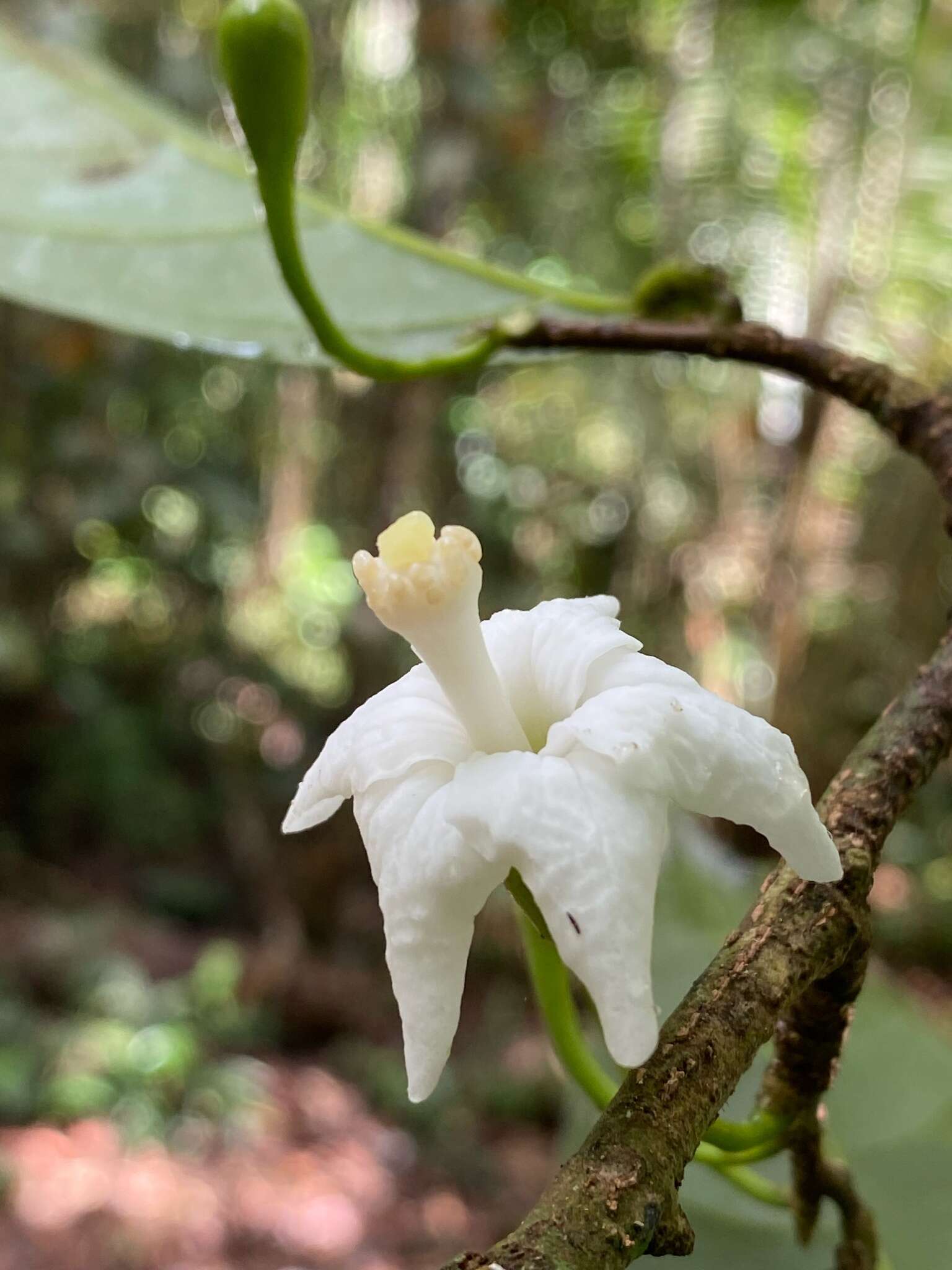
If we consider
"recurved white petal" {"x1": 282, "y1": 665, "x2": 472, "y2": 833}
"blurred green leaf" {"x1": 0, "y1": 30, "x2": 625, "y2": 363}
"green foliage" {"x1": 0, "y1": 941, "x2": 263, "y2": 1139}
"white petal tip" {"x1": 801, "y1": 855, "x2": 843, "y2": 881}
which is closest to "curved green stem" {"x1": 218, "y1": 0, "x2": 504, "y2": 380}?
"blurred green leaf" {"x1": 0, "y1": 30, "x2": 625, "y2": 363}

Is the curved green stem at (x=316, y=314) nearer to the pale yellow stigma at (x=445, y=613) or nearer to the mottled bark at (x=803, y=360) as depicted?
the mottled bark at (x=803, y=360)

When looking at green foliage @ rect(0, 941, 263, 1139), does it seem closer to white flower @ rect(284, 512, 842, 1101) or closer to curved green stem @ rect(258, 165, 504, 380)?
curved green stem @ rect(258, 165, 504, 380)

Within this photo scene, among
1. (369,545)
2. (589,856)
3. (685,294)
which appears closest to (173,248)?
(685,294)

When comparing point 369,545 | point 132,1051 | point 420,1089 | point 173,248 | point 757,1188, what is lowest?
point 132,1051

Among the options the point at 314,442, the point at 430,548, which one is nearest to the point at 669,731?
the point at 430,548

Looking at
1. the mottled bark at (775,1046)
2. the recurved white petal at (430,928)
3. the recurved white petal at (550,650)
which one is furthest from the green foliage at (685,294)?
the recurved white petal at (430,928)

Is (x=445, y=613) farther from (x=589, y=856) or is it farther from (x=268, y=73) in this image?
(x=268, y=73)
